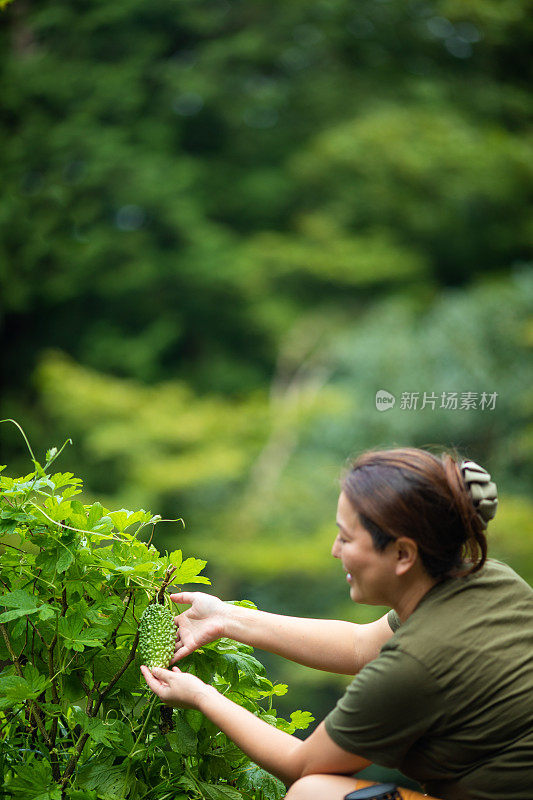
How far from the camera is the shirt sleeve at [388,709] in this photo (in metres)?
0.99

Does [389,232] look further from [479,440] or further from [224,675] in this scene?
[224,675]

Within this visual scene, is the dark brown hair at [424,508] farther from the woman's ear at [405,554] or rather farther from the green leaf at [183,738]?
the green leaf at [183,738]

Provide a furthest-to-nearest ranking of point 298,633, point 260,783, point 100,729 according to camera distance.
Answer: point 298,633 < point 260,783 < point 100,729

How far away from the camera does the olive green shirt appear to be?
99 centimetres

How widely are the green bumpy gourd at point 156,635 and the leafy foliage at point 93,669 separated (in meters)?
0.03

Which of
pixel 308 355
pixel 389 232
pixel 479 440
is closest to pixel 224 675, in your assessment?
pixel 479 440

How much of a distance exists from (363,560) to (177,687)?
0.28 metres

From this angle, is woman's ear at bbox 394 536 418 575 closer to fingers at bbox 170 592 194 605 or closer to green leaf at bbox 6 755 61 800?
fingers at bbox 170 592 194 605

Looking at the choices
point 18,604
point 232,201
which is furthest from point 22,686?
point 232,201

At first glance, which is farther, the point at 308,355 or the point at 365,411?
the point at 308,355

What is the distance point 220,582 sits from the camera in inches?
196

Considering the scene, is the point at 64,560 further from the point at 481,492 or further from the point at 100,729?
the point at 481,492

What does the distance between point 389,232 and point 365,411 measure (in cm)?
136

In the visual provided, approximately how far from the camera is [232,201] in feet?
19.2
